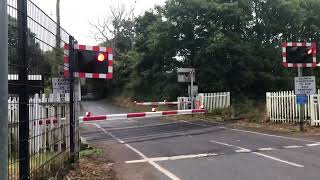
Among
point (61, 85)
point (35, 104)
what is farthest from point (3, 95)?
point (61, 85)

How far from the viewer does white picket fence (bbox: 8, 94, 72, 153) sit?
264 inches

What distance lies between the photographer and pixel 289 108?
70.1 ft

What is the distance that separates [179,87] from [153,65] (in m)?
4.24

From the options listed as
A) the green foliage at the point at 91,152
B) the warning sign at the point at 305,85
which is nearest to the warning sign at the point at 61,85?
the green foliage at the point at 91,152

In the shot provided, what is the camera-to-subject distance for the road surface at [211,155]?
971 centimetres

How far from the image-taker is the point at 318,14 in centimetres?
4209

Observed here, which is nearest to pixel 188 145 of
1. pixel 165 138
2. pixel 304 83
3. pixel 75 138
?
pixel 165 138

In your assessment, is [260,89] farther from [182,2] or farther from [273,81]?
[182,2]

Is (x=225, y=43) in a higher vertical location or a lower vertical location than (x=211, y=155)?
higher

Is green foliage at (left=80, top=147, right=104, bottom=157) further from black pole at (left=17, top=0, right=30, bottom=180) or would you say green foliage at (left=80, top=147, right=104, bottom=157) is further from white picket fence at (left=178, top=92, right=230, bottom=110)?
white picket fence at (left=178, top=92, right=230, bottom=110)

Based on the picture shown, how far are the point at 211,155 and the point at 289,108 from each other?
1003cm

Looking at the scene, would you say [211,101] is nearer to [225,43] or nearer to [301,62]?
[225,43]

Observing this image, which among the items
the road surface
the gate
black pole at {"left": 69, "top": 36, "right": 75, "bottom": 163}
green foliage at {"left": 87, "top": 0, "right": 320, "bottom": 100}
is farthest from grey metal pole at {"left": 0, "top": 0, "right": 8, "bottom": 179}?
green foliage at {"left": 87, "top": 0, "right": 320, "bottom": 100}

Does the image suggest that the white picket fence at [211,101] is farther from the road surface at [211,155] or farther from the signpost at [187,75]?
the road surface at [211,155]
